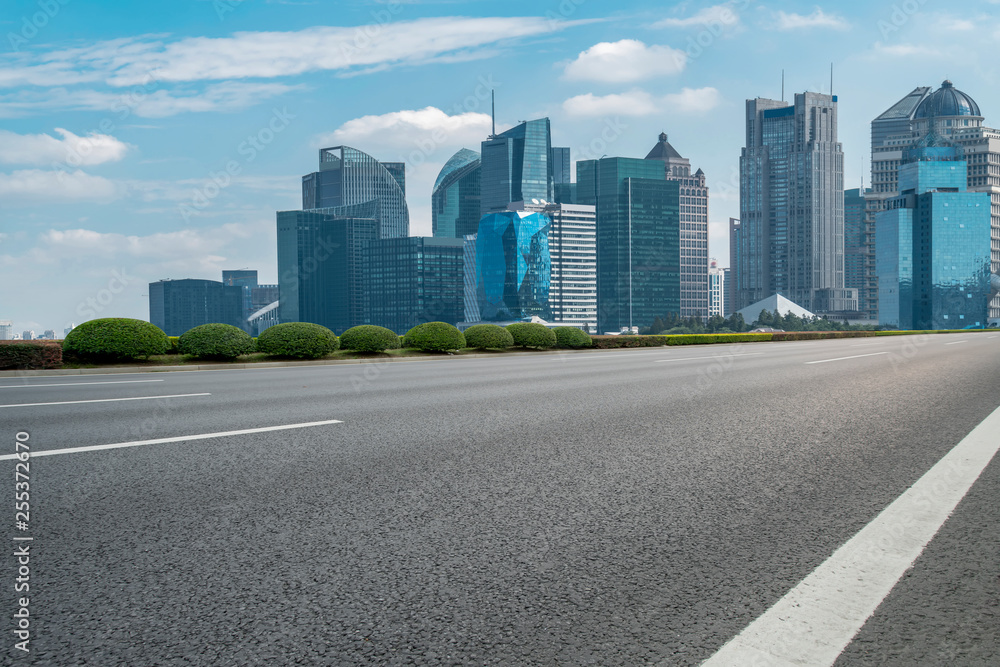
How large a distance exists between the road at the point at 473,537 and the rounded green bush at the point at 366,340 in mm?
17012

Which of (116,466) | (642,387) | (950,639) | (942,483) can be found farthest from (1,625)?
(642,387)

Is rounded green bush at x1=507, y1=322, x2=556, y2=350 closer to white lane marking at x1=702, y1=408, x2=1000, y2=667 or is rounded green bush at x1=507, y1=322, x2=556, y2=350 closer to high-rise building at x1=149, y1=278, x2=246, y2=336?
white lane marking at x1=702, y1=408, x2=1000, y2=667

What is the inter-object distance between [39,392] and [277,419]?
674 cm

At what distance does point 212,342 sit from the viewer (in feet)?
72.0

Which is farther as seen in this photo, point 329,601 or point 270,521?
point 270,521

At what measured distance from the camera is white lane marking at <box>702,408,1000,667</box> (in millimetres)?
2480

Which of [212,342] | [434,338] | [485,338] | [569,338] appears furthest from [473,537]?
[569,338]

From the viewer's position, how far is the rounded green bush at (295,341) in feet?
76.5

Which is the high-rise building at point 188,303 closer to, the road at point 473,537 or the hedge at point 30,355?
the hedge at point 30,355

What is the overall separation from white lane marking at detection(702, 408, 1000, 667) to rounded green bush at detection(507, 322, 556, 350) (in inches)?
1044

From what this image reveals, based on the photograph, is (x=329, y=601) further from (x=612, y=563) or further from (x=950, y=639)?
(x=950, y=639)

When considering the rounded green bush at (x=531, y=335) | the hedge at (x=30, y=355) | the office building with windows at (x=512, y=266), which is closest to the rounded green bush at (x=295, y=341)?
the hedge at (x=30, y=355)

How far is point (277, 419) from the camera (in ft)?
26.5

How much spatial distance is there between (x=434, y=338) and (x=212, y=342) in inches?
317
